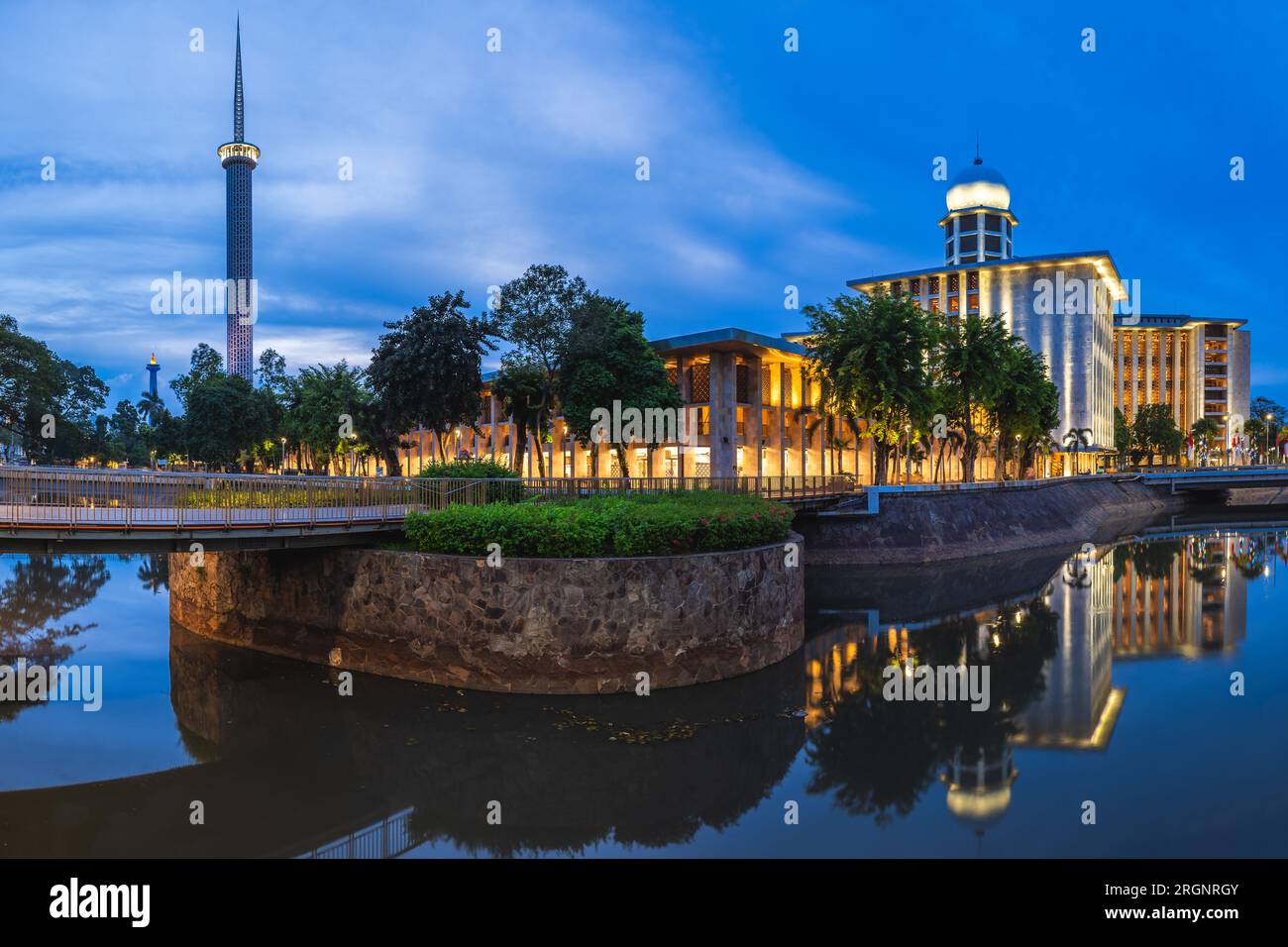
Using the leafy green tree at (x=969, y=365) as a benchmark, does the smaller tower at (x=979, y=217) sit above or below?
above

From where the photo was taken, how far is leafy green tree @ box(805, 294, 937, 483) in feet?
141

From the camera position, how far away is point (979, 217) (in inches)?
5098

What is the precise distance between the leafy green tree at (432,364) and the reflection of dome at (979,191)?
389 ft

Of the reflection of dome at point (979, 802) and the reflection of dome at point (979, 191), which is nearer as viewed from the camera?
the reflection of dome at point (979, 802)

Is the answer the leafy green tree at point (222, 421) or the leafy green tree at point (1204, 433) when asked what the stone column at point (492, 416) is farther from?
the leafy green tree at point (1204, 433)

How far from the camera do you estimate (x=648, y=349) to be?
4297 cm

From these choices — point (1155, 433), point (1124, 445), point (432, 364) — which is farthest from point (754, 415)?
point (1124, 445)

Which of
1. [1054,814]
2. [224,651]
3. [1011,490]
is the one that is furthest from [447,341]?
[1011,490]

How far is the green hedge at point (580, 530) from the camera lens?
17.2 metres

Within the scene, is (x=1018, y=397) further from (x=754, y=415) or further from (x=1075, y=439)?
(x=1075, y=439)

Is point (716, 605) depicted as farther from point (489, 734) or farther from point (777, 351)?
point (777, 351)

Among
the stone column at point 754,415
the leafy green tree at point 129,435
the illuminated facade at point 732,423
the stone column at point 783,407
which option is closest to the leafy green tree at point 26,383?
the illuminated facade at point 732,423

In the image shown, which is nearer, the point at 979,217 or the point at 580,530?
the point at 580,530

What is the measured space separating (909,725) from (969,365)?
4142 cm
